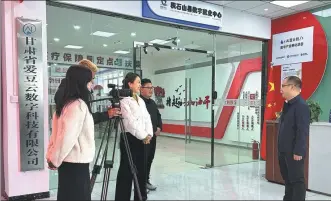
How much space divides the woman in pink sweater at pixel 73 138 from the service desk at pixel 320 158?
6.03ft

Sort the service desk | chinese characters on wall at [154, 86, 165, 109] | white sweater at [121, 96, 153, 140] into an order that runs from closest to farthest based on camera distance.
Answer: white sweater at [121, 96, 153, 140], the service desk, chinese characters on wall at [154, 86, 165, 109]

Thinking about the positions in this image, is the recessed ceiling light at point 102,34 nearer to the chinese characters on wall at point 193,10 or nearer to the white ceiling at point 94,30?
the white ceiling at point 94,30

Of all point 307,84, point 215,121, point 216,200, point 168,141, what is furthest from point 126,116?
point 168,141

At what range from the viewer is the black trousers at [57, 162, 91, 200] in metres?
1.15

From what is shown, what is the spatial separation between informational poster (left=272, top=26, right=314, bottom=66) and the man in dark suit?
170cm

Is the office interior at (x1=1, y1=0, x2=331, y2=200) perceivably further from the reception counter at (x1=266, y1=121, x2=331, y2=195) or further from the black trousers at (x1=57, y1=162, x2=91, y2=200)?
the black trousers at (x1=57, y1=162, x2=91, y2=200)

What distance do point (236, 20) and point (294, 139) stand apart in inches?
79.3

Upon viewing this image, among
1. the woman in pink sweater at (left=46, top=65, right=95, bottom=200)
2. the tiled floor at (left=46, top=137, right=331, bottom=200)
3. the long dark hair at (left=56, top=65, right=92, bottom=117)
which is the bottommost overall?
the tiled floor at (left=46, top=137, right=331, bottom=200)

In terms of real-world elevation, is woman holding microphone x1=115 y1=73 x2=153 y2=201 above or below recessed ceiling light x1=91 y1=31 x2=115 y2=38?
below

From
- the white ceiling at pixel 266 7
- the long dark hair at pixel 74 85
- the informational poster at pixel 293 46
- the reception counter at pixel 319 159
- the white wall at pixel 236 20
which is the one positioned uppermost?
the white ceiling at pixel 266 7

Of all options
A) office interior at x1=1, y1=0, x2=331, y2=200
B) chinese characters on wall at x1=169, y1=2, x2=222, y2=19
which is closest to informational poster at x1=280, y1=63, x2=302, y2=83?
office interior at x1=1, y1=0, x2=331, y2=200

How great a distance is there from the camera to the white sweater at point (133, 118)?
5.33 feet

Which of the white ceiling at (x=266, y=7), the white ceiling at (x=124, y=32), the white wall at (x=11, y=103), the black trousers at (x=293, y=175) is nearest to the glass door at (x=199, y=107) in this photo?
the white ceiling at (x=124, y=32)

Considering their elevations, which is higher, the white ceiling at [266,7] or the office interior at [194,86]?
the white ceiling at [266,7]
